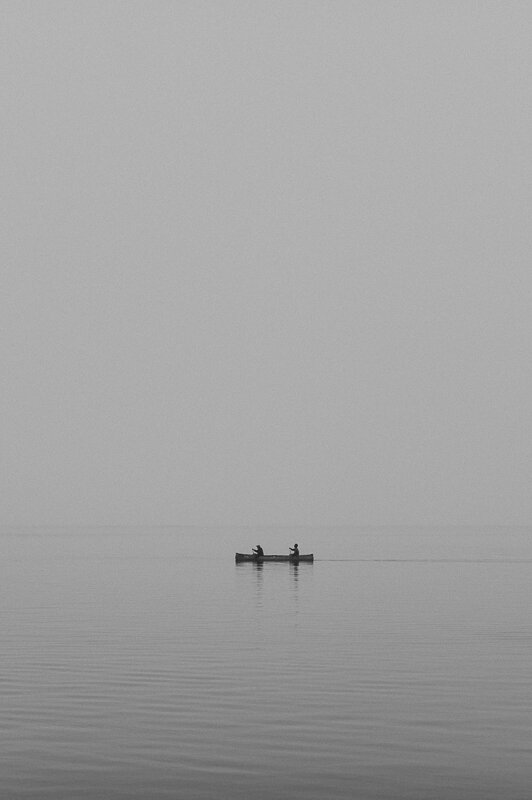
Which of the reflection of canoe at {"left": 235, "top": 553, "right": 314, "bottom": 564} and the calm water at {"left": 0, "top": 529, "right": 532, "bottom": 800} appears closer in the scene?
the calm water at {"left": 0, "top": 529, "right": 532, "bottom": 800}

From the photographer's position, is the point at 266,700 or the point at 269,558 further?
the point at 269,558

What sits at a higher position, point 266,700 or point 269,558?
point 269,558

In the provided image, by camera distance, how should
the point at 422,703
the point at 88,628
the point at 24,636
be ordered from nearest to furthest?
the point at 422,703, the point at 24,636, the point at 88,628

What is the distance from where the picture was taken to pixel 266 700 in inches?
1460

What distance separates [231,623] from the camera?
65938mm

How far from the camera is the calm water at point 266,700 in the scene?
85.4ft

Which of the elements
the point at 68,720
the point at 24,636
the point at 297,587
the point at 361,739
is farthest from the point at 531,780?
the point at 297,587

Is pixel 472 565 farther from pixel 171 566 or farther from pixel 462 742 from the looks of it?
pixel 462 742

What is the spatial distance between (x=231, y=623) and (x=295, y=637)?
29.8 feet

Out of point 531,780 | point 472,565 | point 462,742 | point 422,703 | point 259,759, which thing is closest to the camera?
point 531,780

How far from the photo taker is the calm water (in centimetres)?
2603

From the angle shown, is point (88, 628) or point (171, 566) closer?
point (88, 628)

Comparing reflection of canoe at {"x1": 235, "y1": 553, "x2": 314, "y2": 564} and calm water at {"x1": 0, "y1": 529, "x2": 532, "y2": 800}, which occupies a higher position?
reflection of canoe at {"x1": 235, "y1": 553, "x2": 314, "y2": 564}

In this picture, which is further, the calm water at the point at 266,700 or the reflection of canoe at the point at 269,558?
the reflection of canoe at the point at 269,558
